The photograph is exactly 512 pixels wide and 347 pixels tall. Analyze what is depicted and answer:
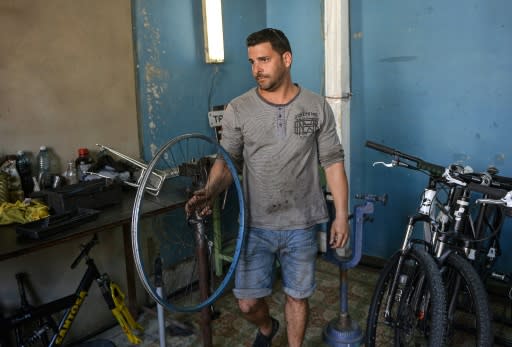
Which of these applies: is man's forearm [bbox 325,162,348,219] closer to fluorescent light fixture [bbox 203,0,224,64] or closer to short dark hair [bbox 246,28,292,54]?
short dark hair [bbox 246,28,292,54]

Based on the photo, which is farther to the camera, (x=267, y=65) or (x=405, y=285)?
(x=405, y=285)

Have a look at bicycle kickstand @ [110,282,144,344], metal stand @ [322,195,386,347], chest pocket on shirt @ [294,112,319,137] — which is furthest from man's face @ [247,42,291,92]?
bicycle kickstand @ [110,282,144,344]

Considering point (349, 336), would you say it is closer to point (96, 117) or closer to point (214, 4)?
point (96, 117)

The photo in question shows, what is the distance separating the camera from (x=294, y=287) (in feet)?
6.66

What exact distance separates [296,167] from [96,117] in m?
1.30

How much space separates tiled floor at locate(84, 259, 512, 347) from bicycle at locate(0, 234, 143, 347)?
215mm

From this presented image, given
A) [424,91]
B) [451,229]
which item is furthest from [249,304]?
[424,91]

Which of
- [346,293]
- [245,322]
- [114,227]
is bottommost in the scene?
[245,322]

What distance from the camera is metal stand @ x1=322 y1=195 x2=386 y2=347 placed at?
225cm

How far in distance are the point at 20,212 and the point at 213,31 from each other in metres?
1.79

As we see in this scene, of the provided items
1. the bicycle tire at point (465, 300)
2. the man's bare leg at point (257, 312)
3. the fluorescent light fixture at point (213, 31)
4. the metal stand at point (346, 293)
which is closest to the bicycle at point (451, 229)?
the bicycle tire at point (465, 300)

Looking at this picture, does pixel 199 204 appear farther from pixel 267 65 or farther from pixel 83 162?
pixel 83 162

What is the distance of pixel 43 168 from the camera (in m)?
2.34

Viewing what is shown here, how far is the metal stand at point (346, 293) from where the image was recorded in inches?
88.7
